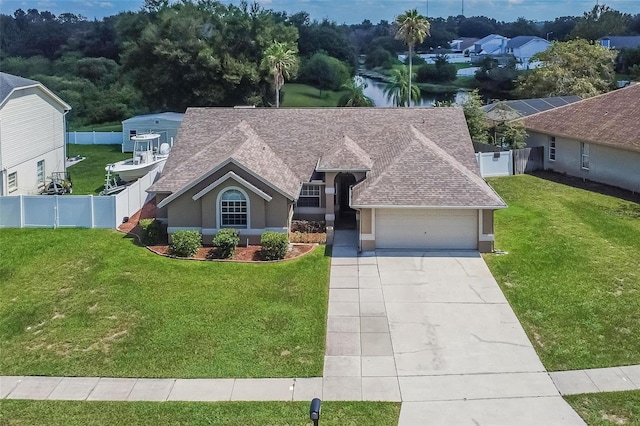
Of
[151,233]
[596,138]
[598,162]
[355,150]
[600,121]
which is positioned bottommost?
[151,233]

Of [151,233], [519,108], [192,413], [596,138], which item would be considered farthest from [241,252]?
[519,108]

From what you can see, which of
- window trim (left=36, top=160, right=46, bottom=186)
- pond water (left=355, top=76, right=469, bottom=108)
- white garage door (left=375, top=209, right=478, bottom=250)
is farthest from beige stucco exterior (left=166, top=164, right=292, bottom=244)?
pond water (left=355, top=76, right=469, bottom=108)

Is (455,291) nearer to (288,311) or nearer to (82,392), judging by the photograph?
(288,311)

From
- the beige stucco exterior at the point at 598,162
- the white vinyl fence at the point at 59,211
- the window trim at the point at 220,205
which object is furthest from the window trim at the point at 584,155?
the white vinyl fence at the point at 59,211

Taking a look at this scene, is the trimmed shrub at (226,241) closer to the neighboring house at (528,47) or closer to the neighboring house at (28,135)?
the neighboring house at (28,135)

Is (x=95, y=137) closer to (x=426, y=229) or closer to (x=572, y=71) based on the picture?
(x=426, y=229)


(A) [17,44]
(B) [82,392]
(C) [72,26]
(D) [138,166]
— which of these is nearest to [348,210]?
(D) [138,166]
